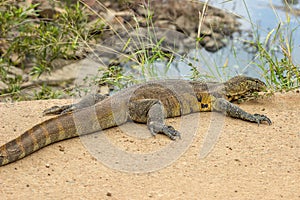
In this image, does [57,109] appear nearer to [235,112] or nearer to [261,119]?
[235,112]

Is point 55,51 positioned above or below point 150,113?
above

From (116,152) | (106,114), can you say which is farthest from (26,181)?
(106,114)

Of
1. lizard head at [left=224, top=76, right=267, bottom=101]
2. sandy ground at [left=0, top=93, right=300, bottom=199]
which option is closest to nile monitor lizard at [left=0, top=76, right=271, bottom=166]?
lizard head at [left=224, top=76, right=267, bottom=101]

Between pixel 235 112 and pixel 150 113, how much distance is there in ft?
3.42

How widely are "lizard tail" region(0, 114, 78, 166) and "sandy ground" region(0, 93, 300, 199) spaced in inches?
2.9

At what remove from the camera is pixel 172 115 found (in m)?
6.39

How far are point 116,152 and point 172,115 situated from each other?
3.93 ft

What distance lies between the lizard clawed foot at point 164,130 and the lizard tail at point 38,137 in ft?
2.77

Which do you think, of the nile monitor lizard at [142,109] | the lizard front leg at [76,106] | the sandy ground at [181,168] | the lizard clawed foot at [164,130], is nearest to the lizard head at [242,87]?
the nile monitor lizard at [142,109]

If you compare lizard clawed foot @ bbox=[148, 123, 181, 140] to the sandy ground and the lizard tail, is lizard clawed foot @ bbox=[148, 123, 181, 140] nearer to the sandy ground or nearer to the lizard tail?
the sandy ground

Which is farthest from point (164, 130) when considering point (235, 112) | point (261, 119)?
point (261, 119)

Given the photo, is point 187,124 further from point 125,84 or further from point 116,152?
point 125,84

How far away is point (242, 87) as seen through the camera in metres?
6.86

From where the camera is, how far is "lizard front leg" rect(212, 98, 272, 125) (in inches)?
242
